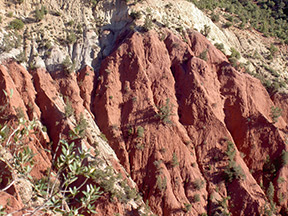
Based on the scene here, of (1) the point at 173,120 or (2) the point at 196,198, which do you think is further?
(1) the point at 173,120

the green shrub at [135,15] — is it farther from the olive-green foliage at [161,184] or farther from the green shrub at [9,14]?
the olive-green foliage at [161,184]

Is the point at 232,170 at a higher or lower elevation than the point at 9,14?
lower

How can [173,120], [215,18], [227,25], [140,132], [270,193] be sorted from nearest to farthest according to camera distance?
[270,193]
[140,132]
[173,120]
[227,25]
[215,18]

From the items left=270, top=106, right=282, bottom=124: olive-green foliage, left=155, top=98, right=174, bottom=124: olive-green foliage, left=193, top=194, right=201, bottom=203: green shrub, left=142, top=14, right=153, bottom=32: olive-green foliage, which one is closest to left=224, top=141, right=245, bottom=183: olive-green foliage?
left=193, top=194, right=201, bottom=203: green shrub

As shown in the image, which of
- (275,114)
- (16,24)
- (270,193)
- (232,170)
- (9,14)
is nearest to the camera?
(270,193)

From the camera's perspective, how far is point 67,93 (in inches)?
979

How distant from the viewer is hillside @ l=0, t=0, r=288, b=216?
20.5 m

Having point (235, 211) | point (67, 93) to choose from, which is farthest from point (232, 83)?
point (67, 93)

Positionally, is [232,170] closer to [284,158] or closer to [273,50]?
[284,158]

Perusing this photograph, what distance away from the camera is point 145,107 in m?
24.1

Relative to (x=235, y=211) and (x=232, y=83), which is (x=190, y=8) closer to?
→ (x=232, y=83)

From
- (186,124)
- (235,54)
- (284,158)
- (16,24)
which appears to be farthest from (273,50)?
(16,24)

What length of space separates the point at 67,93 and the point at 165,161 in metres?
11.6

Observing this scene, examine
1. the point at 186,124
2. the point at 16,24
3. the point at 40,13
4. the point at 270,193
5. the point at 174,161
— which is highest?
the point at 40,13
